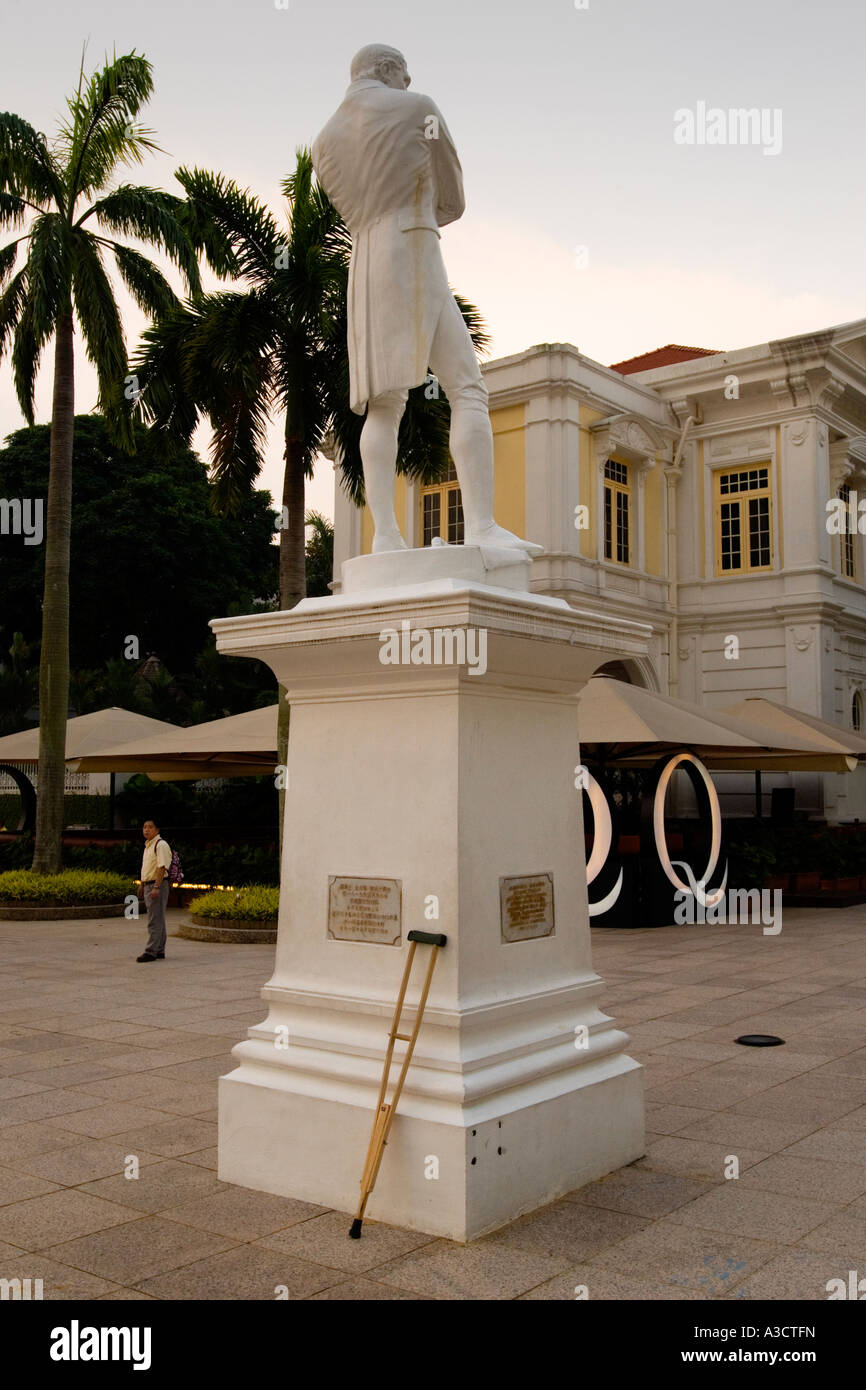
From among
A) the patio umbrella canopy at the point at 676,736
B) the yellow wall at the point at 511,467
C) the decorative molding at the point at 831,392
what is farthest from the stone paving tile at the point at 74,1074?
the decorative molding at the point at 831,392

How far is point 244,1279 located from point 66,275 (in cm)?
1466

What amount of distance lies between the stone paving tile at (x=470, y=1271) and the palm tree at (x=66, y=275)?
13.1 m

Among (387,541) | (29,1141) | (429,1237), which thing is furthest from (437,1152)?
(387,541)

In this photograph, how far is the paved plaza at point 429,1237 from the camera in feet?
12.2

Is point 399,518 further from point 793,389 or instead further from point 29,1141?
point 29,1141

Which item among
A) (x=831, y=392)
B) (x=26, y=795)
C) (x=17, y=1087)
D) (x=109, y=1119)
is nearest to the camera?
(x=109, y=1119)

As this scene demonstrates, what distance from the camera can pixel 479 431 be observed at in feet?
16.9

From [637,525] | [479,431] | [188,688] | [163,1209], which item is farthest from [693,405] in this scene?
[163,1209]

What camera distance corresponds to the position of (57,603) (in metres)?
16.2

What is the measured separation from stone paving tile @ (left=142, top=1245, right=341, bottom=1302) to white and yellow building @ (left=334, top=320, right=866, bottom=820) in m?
20.5

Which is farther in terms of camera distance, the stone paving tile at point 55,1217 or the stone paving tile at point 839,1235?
the stone paving tile at point 55,1217

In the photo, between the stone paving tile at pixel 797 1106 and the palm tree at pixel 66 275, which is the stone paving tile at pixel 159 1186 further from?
the palm tree at pixel 66 275

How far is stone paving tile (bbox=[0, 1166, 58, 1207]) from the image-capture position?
455 cm

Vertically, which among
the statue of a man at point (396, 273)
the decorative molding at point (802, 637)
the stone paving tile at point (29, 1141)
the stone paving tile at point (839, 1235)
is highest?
the decorative molding at point (802, 637)
